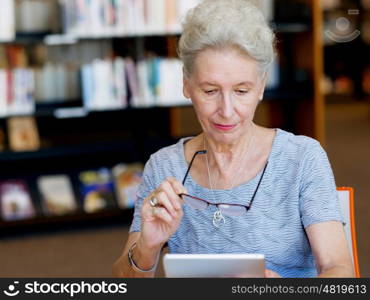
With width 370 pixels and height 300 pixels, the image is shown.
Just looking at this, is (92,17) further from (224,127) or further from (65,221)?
(224,127)

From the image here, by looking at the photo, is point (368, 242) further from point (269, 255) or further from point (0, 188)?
point (269, 255)

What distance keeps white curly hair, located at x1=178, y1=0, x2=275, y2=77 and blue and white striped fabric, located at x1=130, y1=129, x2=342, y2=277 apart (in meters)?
0.26

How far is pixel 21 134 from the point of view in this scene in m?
4.92

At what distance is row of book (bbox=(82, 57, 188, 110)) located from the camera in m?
4.73

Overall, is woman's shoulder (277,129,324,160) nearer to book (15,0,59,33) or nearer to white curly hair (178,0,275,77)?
white curly hair (178,0,275,77)

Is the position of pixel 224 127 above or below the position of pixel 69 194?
above

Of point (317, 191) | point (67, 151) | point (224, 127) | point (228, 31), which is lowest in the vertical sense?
point (67, 151)

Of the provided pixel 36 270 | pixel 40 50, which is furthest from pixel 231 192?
pixel 40 50

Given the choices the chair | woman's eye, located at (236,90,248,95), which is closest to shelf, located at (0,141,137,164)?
the chair

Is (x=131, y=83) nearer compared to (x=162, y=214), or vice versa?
(x=162, y=214)

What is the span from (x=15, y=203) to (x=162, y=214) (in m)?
3.33

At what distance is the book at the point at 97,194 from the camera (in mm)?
4938

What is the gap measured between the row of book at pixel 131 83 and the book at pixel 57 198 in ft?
2.00

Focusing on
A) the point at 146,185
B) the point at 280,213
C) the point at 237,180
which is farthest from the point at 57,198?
the point at 280,213
